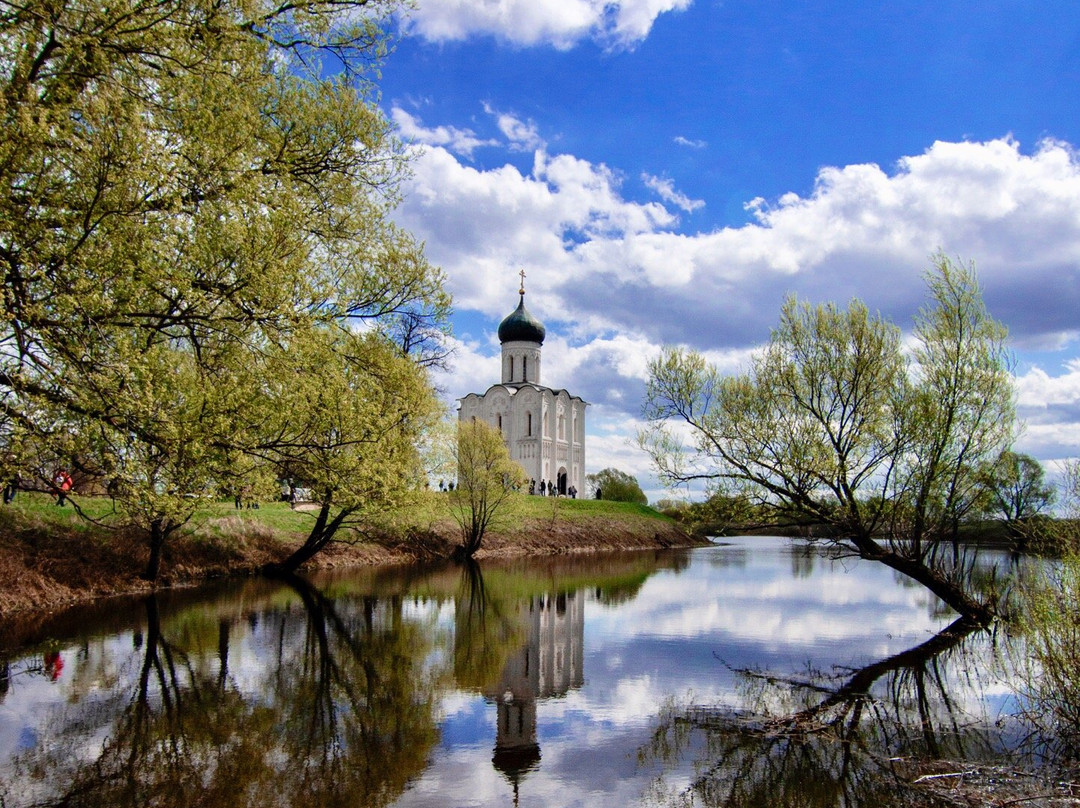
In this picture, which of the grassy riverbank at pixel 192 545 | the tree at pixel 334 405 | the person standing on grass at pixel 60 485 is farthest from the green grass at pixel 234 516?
the tree at pixel 334 405

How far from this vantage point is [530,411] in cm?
6712

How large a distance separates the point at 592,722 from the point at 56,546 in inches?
645

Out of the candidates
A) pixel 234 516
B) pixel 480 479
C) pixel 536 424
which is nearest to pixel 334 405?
pixel 234 516

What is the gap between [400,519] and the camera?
26047 millimetres

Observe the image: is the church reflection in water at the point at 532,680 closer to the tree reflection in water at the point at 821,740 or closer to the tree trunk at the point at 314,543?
the tree reflection in water at the point at 821,740

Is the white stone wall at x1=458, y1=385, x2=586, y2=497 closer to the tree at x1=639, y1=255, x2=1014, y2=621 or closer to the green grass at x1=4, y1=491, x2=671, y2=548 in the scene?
the green grass at x1=4, y1=491, x2=671, y2=548

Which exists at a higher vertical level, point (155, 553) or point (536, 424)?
point (536, 424)

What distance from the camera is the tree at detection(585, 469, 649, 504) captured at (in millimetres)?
77312

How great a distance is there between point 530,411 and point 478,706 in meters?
57.4

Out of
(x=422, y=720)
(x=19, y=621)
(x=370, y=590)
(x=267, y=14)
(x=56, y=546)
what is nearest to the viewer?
(x=422, y=720)

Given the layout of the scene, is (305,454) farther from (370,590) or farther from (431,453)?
(431,453)

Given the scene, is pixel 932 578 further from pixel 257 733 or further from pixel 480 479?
pixel 480 479

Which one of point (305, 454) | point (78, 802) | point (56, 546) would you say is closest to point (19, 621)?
point (56, 546)

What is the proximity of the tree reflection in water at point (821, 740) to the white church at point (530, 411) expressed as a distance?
177 ft
